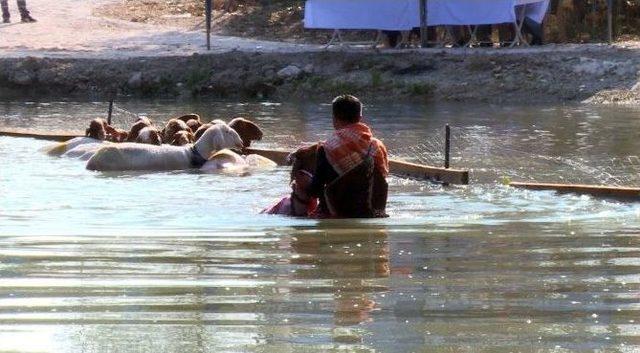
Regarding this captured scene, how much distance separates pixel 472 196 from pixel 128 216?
339 cm

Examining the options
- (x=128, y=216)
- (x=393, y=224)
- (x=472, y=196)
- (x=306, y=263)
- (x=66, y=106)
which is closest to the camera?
(x=306, y=263)

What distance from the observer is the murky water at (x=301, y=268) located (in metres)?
5.89

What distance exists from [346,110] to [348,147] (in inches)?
10.6

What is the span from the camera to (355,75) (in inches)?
1214

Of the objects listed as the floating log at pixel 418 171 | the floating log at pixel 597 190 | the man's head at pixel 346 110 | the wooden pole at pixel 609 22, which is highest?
the man's head at pixel 346 110

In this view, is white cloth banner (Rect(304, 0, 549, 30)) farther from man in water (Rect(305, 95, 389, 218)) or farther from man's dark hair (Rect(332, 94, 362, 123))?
man's dark hair (Rect(332, 94, 362, 123))

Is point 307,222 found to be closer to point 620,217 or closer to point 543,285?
point 620,217

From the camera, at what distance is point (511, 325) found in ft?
19.8

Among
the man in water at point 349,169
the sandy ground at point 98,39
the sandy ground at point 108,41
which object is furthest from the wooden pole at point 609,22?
the man in water at point 349,169

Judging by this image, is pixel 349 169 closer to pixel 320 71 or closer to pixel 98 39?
pixel 320 71

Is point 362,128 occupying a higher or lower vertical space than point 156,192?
higher

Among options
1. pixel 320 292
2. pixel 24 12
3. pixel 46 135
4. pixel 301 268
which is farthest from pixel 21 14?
pixel 320 292

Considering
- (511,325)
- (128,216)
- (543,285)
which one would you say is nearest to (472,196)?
(128,216)

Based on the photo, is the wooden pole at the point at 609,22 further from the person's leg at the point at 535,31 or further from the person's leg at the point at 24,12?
the person's leg at the point at 24,12
